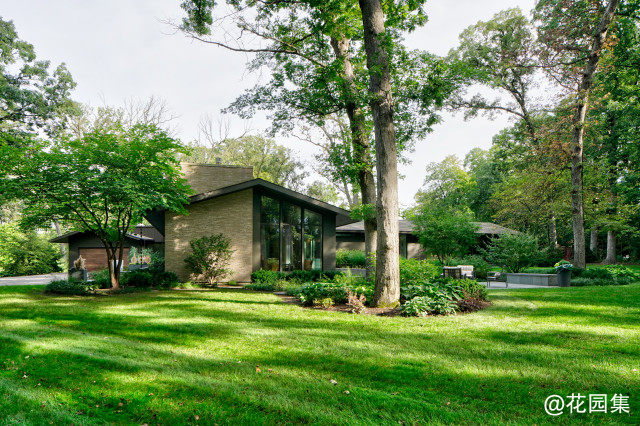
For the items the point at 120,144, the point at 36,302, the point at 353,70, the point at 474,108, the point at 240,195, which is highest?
the point at 474,108

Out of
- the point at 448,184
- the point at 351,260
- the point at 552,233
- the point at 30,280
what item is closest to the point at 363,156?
the point at 351,260

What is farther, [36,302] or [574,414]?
[36,302]

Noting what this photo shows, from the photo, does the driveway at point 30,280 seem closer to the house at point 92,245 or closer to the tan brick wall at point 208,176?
the house at point 92,245

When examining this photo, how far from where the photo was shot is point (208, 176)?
1864 cm

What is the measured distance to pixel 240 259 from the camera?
52.6 ft

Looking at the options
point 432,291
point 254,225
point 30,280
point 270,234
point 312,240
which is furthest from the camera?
point 30,280

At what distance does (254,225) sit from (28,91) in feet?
70.1

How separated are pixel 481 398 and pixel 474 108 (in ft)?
80.6

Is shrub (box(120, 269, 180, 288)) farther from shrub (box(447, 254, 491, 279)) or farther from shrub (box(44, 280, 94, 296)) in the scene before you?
shrub (box(447, 254, 491, 279))

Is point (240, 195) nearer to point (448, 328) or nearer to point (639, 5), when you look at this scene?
point (448, 328)

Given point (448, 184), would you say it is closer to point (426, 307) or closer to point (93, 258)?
point (93, 258)

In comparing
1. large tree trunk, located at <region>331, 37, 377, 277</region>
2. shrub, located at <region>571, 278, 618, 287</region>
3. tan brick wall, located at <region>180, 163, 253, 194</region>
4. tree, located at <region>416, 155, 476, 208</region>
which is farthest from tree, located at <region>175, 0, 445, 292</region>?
tree, located at <region>416, 155, 476, 208</region>

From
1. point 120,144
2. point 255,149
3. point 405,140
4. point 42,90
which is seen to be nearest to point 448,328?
point 405,140

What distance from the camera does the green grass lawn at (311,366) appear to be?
10.6 ft
